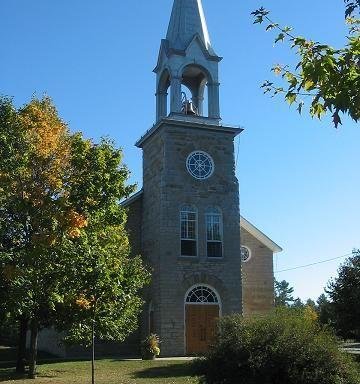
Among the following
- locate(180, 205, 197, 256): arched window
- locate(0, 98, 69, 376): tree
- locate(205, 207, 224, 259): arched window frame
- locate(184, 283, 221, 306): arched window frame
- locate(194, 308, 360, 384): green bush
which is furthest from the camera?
locate(205, 207, 224, 259): arched window frame

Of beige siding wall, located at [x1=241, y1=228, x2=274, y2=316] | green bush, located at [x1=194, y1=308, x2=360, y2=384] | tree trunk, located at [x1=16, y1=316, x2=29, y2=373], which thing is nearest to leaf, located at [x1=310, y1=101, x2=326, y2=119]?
green bush, located at [x1=194, y1=308, x2=360, y2=384]

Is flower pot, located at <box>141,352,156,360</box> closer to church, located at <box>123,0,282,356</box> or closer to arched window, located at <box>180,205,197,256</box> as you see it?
church, located at <box>123,0,282,356</box>

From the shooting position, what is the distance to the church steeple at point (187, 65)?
30375mm

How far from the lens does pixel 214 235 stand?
29.3m

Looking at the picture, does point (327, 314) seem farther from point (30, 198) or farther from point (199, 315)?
point (30, 198)

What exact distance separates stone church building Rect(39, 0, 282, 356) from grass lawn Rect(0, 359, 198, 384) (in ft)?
16.7

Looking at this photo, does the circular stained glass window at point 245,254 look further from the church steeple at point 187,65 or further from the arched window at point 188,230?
the church steeple at point 187,65

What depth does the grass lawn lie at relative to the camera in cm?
1655

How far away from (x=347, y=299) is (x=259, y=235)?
11622 millimetres

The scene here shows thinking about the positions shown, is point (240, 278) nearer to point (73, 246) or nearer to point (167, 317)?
point (167, 317)

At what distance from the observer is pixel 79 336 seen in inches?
742

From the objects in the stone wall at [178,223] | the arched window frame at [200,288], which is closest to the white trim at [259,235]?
the stone wall at [178,223]

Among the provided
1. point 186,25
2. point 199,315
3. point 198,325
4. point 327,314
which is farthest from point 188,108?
point 327,314

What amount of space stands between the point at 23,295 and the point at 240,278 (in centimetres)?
1645
